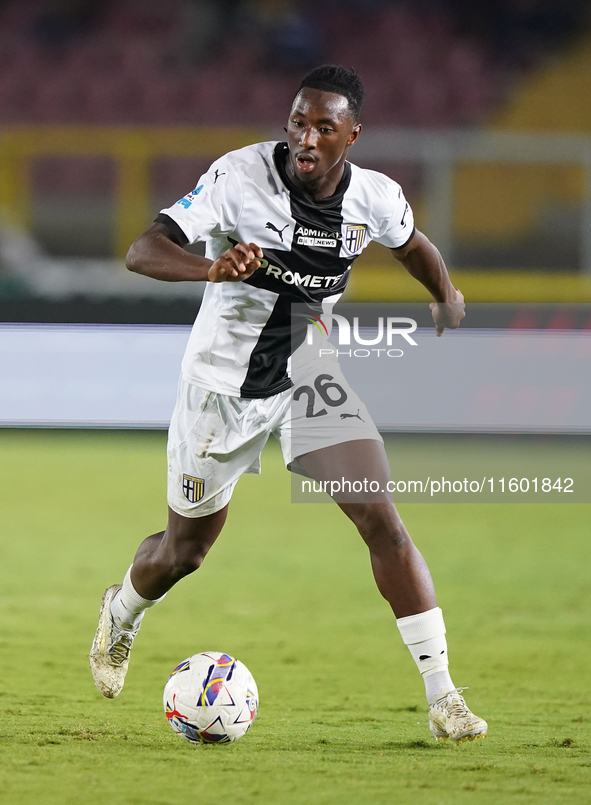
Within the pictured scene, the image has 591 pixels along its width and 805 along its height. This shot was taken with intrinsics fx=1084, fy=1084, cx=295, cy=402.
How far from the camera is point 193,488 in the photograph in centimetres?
371

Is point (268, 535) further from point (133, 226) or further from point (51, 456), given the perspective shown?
point (133, 226)

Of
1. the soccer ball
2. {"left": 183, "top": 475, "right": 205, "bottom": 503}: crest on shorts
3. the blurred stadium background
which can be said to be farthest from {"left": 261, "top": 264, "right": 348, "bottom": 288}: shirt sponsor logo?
the blurred stadium background

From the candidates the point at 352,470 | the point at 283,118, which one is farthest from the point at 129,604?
the point at 283,118

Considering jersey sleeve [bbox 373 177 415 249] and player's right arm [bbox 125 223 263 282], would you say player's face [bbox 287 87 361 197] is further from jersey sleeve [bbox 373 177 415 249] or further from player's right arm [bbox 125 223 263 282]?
player's right arm [bbox 125 223 263 282]

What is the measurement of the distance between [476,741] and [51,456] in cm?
672

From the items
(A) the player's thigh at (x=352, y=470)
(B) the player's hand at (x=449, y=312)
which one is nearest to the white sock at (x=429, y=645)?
(A) the player's thigh at (x=352, y=470)

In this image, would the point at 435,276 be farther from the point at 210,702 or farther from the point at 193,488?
the point at 210,702

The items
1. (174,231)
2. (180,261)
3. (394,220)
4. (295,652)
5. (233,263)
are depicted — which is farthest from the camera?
(295,652)

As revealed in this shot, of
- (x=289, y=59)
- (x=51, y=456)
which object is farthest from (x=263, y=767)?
(x=289, y=59)

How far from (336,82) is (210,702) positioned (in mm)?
1991

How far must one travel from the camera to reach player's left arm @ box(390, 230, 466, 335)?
3.97 metres

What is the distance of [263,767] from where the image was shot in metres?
3.11

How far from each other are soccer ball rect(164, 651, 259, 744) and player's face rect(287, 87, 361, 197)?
5.30 feet

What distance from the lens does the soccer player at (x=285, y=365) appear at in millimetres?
3432
